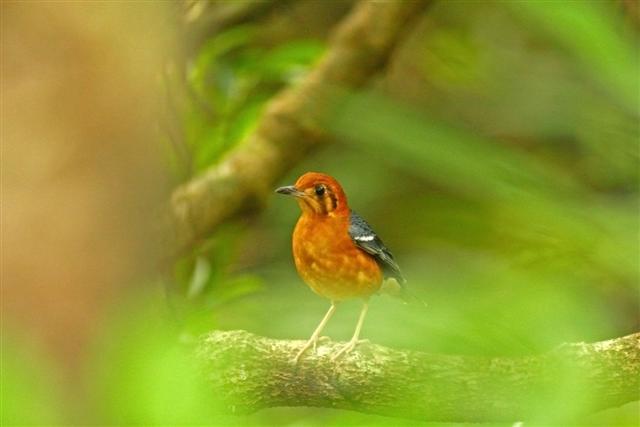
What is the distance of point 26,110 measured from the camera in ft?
0.62

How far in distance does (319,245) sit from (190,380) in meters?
0.28

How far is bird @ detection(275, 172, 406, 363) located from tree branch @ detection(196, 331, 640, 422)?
0.15 feet

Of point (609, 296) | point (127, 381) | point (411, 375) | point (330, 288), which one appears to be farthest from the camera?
point (609, 296)

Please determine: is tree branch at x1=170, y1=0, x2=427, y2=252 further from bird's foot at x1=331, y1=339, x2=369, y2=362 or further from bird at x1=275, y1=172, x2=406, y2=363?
bird's foot at x1=331, y1=339, x2=369, y2=362

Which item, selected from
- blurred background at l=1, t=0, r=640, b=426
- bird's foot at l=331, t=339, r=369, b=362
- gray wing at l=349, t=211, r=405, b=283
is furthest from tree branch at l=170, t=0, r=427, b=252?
bird's foot at l=331, t=339, r=369, b=362

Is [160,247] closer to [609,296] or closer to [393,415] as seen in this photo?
[393,415]

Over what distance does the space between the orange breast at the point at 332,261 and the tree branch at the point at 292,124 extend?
302mm

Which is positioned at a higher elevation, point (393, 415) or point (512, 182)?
point (512, 182)

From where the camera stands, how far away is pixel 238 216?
86 cm

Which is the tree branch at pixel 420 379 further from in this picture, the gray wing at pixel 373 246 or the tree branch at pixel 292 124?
the tree branch at pixel 292 124

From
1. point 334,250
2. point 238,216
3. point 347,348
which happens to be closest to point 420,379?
point 347,348

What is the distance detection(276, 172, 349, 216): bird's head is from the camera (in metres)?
0.45

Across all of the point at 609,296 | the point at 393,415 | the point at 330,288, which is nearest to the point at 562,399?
the point at 393,415

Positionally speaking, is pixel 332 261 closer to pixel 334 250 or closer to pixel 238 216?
pixel 334 250
